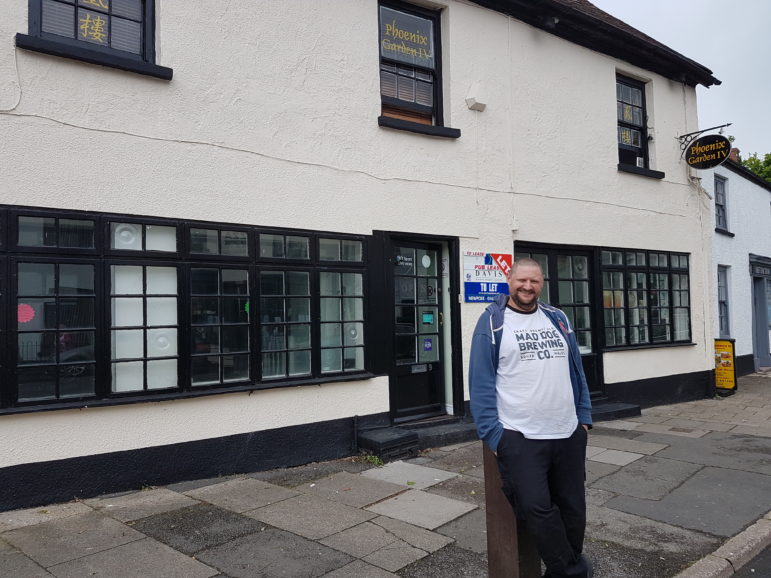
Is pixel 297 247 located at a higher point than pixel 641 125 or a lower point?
lower

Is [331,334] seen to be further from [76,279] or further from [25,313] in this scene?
[25,313]

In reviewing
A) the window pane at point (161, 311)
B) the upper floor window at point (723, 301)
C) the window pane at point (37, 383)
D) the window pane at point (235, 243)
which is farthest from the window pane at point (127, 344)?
the upper floor window at point (723, 301)

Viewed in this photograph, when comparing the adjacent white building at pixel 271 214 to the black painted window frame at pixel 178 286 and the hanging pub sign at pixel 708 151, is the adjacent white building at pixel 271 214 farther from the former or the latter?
the hanging pub sign at pixel 708 151

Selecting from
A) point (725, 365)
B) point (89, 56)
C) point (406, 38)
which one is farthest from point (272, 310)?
point (725, 365)

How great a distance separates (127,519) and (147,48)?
4223mm

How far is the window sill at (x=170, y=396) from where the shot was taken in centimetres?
479

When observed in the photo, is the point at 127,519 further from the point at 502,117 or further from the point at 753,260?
the point at 753,260

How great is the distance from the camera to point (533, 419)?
318cm

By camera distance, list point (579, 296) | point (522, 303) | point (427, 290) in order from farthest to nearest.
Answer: point (579, 296) → point (427, 290) → point (522, 303)

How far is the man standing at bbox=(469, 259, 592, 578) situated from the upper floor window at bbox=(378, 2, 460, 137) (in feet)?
14.3

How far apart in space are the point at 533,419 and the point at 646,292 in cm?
799

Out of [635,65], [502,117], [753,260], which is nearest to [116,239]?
[502,117]

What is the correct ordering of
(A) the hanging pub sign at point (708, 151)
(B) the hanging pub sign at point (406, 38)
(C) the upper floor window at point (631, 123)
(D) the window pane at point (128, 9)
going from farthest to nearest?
(C) the upper floor window at point (631, 123), (A) the hanging pub sign at point (708, 151), (B) the hanging pub sign at point (406, 38), (D) the window pane at point (128, 9)

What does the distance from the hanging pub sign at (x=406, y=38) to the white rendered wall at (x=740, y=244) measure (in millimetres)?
8312
